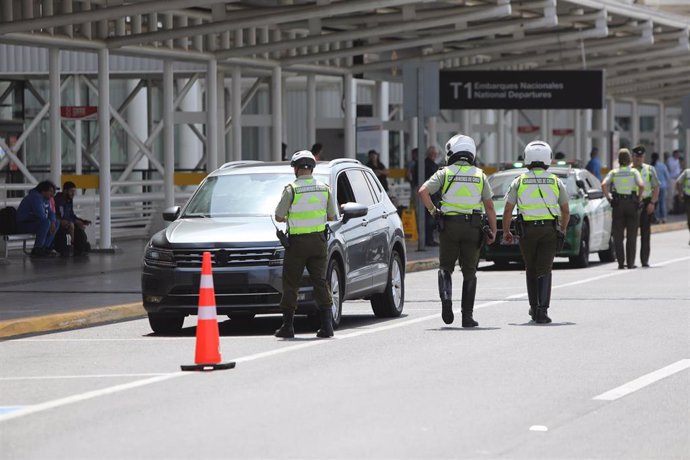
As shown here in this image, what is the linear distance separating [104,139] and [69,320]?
38.7ft

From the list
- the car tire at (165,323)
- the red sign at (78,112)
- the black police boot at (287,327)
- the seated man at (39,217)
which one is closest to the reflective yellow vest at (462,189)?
the black police boot at (287,327)

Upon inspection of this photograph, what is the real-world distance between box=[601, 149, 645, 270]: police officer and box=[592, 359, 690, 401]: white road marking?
516 inches

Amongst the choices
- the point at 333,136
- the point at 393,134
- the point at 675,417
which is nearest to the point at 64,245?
the point at 333,136

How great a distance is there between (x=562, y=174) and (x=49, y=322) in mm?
12625

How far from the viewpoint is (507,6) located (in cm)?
3066

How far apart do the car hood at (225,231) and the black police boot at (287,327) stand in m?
0.85

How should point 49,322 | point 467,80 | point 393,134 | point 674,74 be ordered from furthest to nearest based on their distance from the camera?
point 393,134 < point 674,74 < point 467,80 < point 49,322

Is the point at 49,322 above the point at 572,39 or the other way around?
the other way around

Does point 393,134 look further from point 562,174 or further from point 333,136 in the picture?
point 562,174

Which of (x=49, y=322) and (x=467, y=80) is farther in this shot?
(x=467, y=80)

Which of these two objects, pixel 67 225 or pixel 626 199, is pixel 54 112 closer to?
pixel 67 225

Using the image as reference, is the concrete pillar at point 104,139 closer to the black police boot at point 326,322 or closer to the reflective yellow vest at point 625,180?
the reflective yellow vest at point 625,180

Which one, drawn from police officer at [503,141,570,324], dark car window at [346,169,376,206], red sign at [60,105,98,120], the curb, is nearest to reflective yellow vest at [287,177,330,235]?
dark car window at [346,169,376,206]

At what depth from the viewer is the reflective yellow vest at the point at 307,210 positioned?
1570cm
